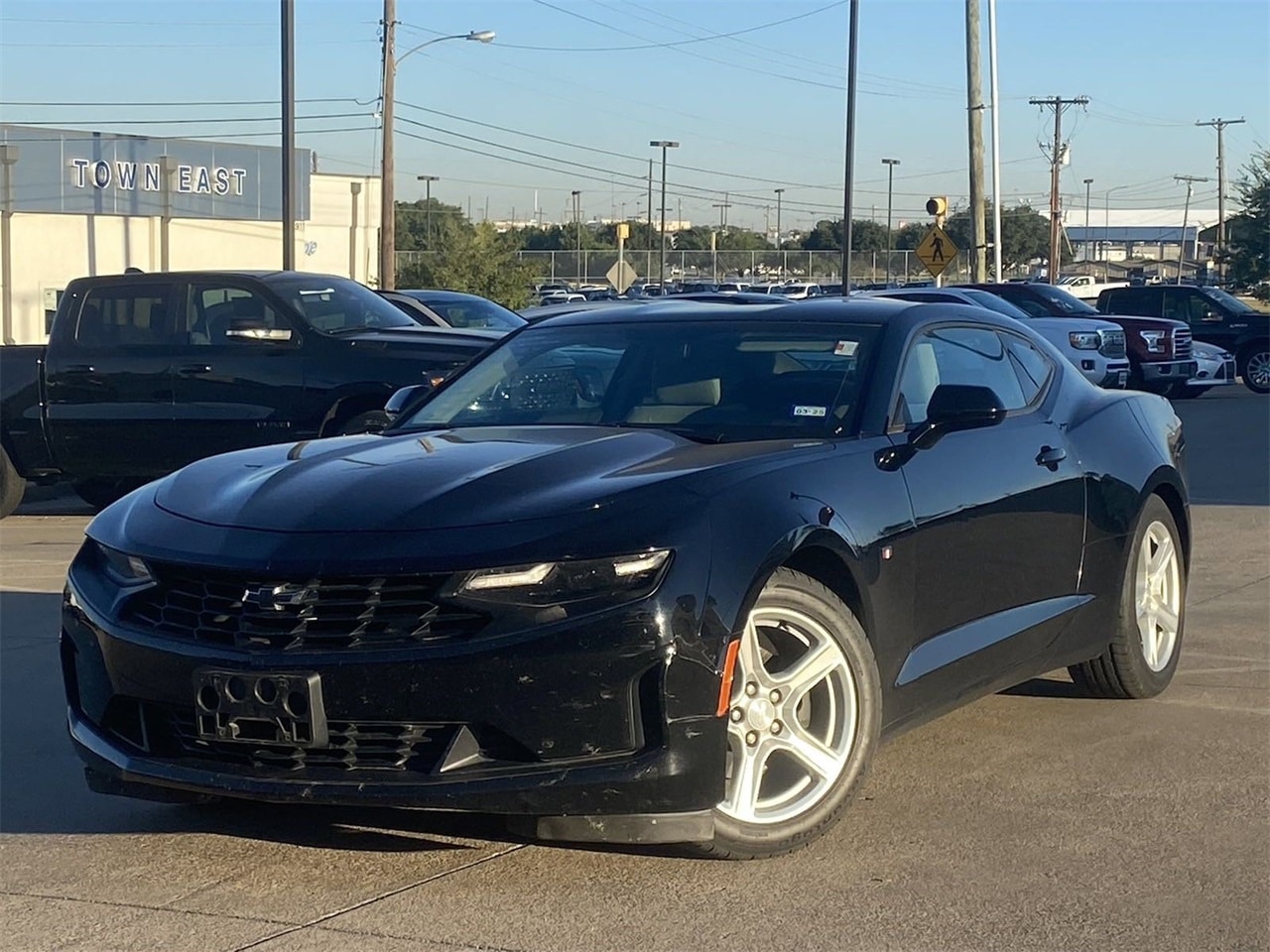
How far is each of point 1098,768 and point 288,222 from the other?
21.5m

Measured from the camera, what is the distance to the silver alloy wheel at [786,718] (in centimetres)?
428

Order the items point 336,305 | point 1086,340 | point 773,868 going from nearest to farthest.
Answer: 1. point 773,868
2. point 336,305
3. point 1086,340

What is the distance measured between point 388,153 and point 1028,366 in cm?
2745

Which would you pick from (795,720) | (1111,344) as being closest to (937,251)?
(1111,344)

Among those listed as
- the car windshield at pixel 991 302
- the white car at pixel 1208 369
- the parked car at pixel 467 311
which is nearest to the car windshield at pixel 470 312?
the parked car at pixel 467 311

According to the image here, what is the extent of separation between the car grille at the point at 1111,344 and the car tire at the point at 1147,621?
1508 cm

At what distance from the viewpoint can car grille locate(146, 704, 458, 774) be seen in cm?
404

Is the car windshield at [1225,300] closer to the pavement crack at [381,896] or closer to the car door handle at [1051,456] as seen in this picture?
the car door handle at [1051,456]

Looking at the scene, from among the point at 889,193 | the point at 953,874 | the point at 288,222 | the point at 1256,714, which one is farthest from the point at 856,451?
the point at 889,193

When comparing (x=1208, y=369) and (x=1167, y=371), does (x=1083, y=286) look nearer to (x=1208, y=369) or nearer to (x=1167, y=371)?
(x=1208, y=369)

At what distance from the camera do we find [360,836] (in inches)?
181

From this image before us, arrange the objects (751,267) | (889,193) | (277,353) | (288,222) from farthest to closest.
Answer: (889,193), (751,267), (288,222), (277,353)

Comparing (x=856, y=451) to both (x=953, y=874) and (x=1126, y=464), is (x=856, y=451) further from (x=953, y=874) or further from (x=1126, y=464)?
(x=1126, y=464)

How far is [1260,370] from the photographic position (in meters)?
27.8
